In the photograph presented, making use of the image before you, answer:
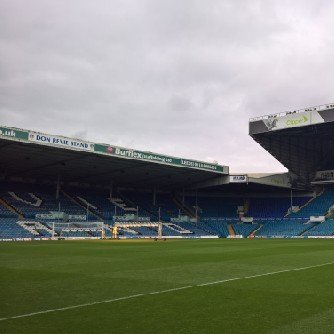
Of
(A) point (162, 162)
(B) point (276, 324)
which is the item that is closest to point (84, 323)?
(B) point (276, 324)

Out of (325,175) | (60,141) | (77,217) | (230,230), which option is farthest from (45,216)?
(325,175)

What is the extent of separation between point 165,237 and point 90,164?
14.7m

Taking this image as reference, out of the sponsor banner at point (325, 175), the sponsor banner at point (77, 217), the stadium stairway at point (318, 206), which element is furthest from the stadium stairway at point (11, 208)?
the sponsor banner at point (325, 175)

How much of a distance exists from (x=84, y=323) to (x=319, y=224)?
63.9 m

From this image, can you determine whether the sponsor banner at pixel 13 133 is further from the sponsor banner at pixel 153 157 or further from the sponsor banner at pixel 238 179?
the sponsor banner at pixel 238 179

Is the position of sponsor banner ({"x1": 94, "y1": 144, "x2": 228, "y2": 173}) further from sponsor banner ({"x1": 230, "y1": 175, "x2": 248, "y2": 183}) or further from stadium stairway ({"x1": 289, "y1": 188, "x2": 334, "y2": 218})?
stadium stairway ({"x1": 289, "y1": 188, "x2": 334, "y2": 218})

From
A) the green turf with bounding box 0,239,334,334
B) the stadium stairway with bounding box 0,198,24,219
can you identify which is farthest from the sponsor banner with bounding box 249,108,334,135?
the green turf with bounding box 0,239,334,334

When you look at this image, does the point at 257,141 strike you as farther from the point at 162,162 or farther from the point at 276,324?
the point at 276,324

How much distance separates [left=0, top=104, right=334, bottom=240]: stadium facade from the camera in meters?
50.6

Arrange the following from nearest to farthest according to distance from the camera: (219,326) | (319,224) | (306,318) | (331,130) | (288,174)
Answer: (219,326) < (306,318) < (331,130) < (319,224) < (288,174)

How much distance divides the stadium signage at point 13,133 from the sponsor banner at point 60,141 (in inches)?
23.5

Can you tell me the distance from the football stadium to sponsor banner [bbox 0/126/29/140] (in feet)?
0.32

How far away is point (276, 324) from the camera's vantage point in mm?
7203

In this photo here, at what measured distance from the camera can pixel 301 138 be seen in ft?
217
